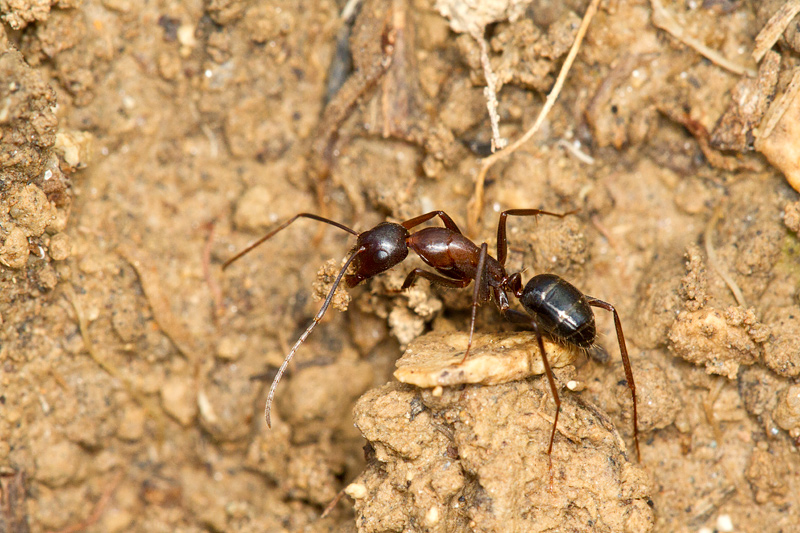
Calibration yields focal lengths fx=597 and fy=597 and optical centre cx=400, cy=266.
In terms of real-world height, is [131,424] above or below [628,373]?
below

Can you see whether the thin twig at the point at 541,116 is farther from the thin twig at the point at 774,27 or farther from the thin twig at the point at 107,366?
the thin twig at the point at 107,366

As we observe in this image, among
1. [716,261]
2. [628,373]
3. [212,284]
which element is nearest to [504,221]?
[628,373]

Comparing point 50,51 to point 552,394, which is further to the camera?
point 50,51

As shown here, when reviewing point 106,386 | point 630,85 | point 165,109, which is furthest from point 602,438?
point 165,109

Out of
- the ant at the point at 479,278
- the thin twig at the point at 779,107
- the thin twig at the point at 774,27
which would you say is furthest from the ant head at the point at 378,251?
the thin twig at the point at 774,27

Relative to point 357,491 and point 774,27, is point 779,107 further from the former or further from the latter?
point 357,491

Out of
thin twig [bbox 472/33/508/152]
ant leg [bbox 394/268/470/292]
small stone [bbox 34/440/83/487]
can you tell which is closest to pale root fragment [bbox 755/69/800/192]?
thin twig [bbox 472/33/508/152]

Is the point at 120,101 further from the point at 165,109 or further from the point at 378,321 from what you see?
the point at 378,321
